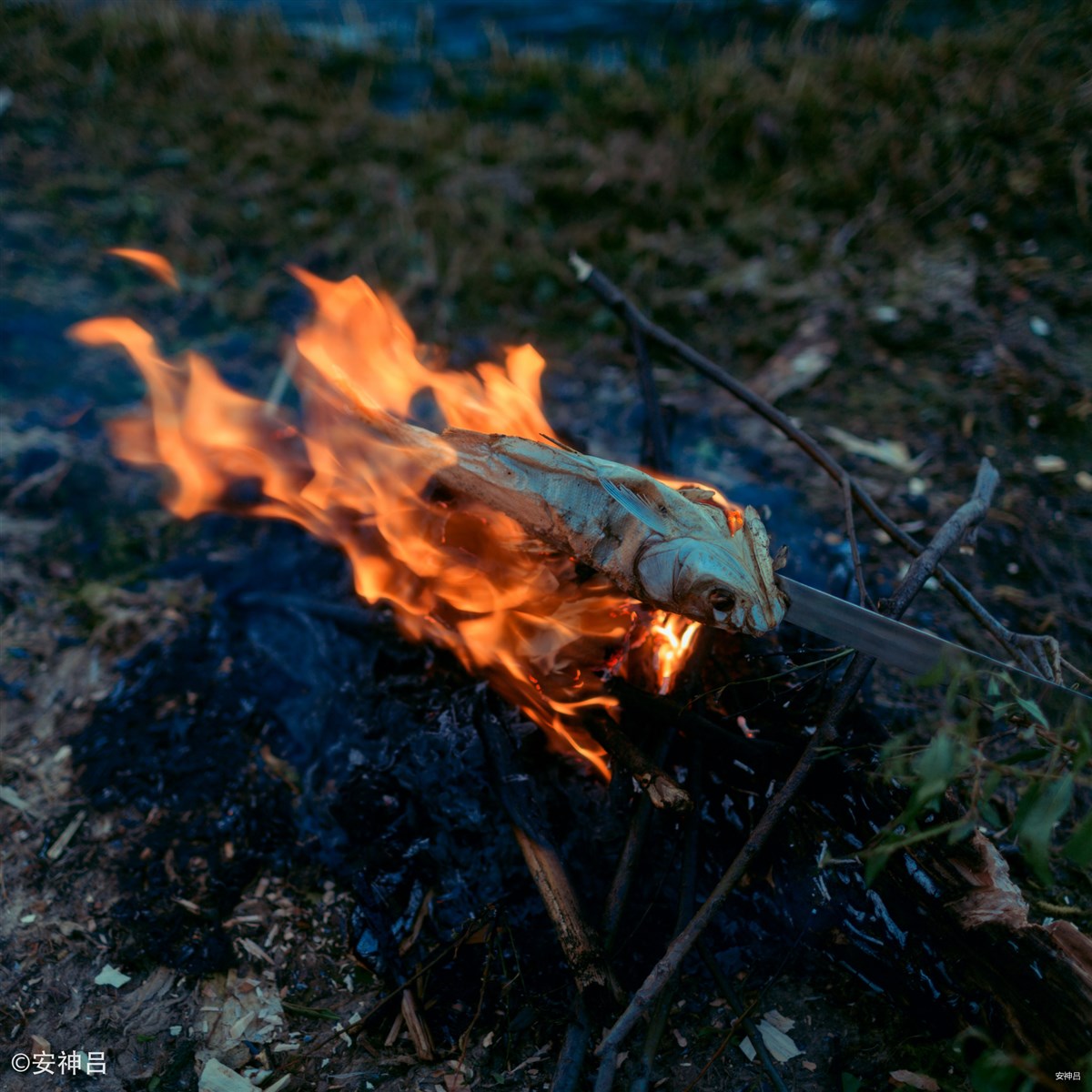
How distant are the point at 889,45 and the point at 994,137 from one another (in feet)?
5.89

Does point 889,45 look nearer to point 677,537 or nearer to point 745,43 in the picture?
point 745,43

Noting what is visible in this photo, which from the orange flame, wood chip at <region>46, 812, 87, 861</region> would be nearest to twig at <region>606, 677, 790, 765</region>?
wood chip at <region>46, 812, 87, 861</region>

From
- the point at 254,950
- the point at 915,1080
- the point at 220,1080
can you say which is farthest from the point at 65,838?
the point at 915,1080

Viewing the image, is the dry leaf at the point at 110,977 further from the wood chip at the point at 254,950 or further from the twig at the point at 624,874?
the twig at the point at 624,874

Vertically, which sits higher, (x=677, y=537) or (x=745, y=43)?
(x=745, y=43)

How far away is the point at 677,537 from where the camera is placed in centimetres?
222

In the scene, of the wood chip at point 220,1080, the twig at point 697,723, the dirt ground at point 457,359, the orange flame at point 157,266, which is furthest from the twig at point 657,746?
the orange flame at point 157,266

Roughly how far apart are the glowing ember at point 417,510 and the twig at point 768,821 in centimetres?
57

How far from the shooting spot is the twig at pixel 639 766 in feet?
7.04

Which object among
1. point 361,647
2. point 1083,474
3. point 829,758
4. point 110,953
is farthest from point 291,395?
point 1083,474

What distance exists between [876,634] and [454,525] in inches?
58.0

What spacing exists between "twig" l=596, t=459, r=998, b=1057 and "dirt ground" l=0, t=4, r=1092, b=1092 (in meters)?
0.31

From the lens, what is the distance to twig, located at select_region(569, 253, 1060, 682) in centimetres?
216

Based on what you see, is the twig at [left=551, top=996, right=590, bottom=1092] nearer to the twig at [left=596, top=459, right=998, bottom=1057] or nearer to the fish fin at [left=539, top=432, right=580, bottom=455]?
the twig at [left=596, top=459, right=998, bottom=1057]
